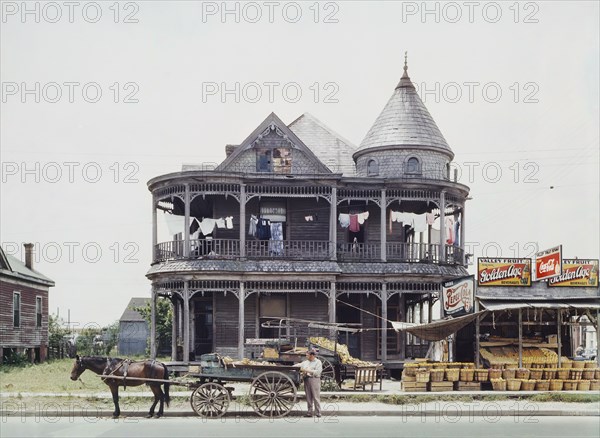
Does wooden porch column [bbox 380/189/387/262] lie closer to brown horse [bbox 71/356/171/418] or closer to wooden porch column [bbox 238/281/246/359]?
wooden porch column [bbox 238/281/246/359]

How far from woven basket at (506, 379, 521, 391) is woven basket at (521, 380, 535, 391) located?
148 millimetres

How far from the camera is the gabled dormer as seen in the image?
30.2 meters

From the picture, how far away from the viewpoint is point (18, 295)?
38.8 m

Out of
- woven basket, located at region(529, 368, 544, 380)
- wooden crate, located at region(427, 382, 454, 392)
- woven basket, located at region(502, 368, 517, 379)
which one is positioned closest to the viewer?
wooden crate, located at region(427, 382, 454, 392)

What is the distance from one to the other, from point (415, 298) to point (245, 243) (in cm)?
867

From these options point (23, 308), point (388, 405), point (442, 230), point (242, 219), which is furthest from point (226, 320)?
point (23, 308)

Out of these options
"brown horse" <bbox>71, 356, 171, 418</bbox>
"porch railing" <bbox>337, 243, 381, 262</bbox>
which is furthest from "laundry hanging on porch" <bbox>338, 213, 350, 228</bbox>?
"brown horse" <bbox>71, 356, 171, 418</bbox>

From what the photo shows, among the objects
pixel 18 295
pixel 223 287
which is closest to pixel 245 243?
pixel 223 287

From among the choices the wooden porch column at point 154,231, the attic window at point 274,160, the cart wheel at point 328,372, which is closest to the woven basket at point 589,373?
the cart wheel at point 328,372

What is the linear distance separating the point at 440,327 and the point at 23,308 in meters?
24.4

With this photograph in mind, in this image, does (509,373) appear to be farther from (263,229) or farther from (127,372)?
(263,229)

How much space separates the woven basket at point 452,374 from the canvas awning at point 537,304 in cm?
217

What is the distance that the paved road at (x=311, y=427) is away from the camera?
49.1 ft

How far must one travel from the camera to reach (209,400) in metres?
17.3
